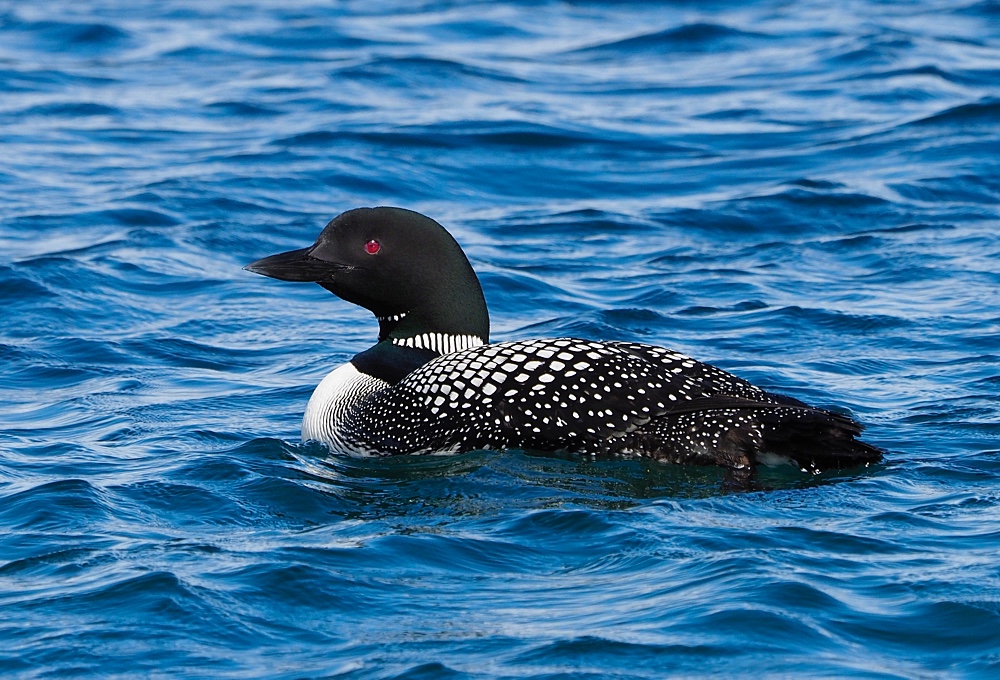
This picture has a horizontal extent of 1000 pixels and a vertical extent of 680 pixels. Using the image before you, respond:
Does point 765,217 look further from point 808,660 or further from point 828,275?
point 808,660

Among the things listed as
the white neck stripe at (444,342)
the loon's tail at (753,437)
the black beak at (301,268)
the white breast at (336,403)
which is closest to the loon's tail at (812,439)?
the loon's tail at (753,437)

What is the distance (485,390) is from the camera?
4762 mm

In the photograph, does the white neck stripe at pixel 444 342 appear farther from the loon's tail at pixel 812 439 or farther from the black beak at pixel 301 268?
the loon's tail at pixel 812 439

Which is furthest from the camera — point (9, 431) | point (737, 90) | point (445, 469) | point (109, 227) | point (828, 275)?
point (737, 90)

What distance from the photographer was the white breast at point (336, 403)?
5.10 metres

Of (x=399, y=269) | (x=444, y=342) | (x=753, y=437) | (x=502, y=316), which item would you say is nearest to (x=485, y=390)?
(x=444, y=342)

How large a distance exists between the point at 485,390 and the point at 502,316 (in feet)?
Answer: 8.69

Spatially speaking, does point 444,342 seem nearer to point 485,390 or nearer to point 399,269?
point 399,269

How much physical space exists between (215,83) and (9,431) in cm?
720

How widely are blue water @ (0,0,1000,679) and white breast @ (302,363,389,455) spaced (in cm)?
9

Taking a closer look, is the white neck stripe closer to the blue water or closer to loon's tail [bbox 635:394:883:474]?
the blue water

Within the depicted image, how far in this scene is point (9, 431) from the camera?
556 cm

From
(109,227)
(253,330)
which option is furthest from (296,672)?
(109,227)

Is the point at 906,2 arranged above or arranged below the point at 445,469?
above
